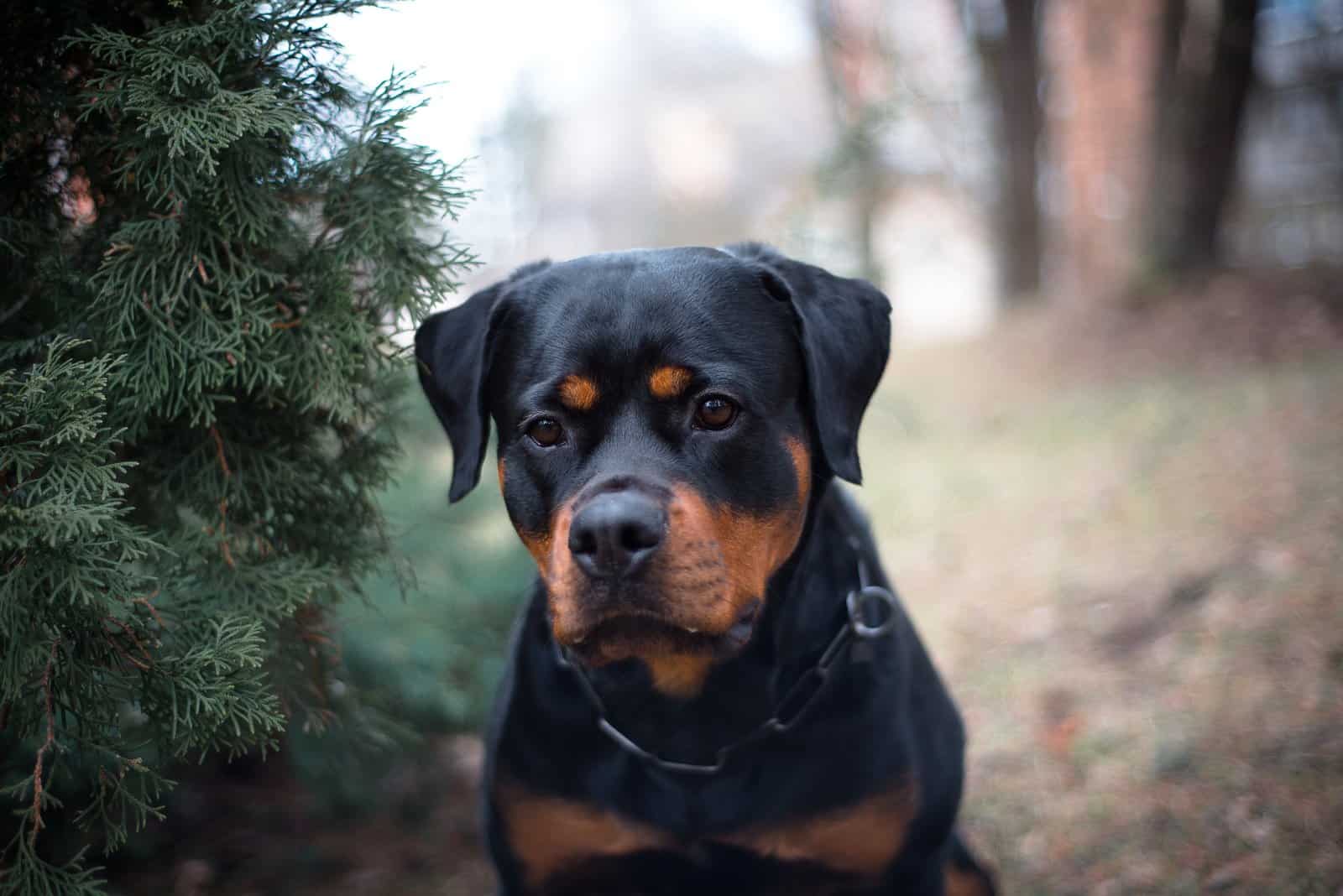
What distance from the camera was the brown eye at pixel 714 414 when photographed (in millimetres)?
2201

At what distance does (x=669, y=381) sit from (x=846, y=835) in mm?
1087

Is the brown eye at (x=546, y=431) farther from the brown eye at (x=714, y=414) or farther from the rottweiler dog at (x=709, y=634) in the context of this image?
the brown eye at (x=714, y=414)

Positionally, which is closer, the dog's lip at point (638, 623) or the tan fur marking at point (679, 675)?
the dog's lip at point (638, 623)

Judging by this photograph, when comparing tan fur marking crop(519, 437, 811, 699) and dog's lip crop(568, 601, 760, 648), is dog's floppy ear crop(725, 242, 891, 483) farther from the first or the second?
dog's lip crop(568, 601, 760, 648)

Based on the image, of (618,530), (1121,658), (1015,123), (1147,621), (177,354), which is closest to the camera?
(618,530)

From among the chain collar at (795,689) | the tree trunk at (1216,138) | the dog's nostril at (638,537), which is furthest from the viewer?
the tree trunk at (1216,138)

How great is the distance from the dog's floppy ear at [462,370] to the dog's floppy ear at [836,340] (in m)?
0.67

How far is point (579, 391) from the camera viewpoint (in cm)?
222

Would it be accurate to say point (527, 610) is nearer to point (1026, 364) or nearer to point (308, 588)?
point (308, 588)

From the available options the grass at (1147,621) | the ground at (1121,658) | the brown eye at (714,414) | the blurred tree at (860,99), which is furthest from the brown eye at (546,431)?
the blurred tree at (860,99)

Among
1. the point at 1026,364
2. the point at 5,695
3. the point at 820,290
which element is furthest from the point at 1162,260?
the point at 5,695

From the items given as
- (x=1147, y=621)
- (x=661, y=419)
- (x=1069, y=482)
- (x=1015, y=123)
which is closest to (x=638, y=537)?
(x=661, y=419)

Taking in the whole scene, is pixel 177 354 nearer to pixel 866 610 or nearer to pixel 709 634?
pixel 709 634

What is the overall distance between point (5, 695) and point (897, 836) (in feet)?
5.93
